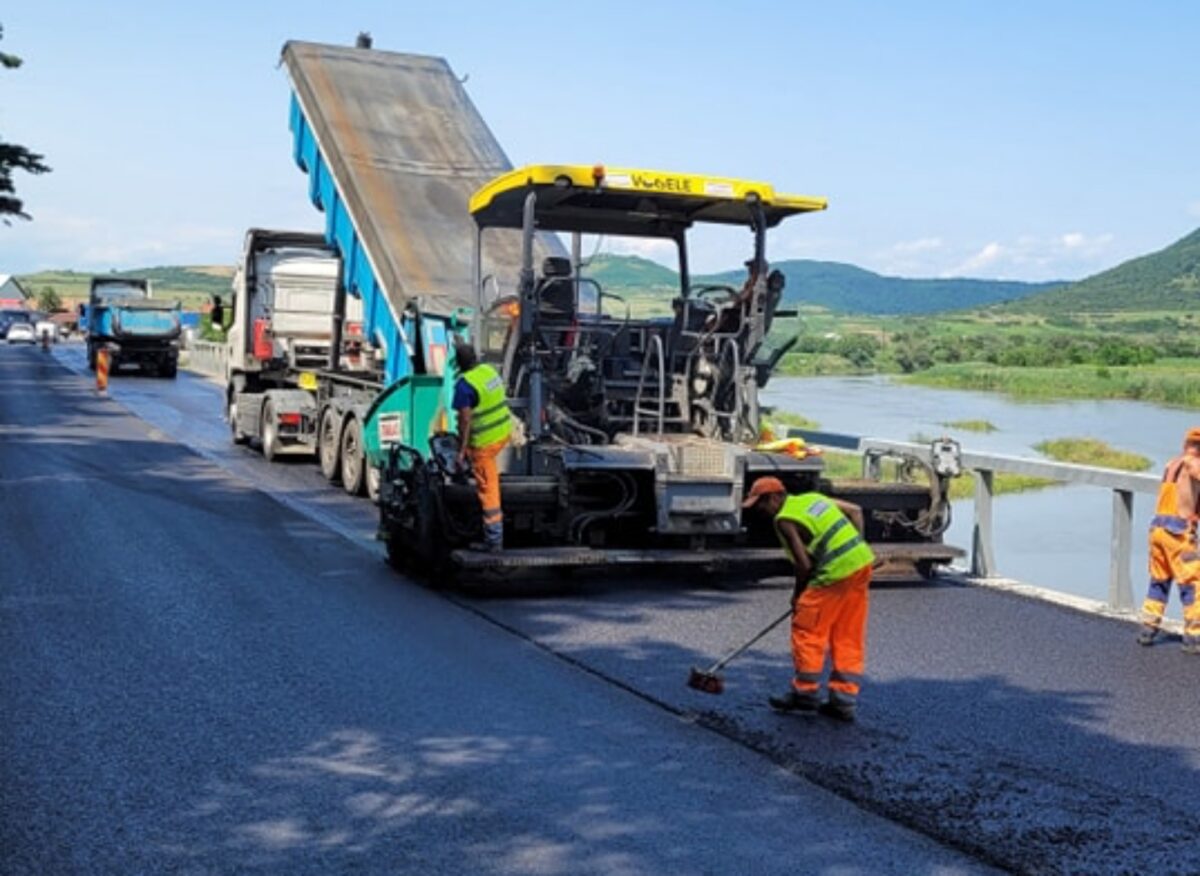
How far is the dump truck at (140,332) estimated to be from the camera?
3975 centimetres

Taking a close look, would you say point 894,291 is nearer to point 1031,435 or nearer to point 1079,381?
point 1079,381

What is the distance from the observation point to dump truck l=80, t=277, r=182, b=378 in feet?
130

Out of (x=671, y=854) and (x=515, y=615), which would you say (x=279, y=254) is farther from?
(x=671, y=854)

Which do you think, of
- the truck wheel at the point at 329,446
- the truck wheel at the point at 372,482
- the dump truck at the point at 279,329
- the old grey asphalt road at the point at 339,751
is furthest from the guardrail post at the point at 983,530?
the dump truck at the point at 279,329

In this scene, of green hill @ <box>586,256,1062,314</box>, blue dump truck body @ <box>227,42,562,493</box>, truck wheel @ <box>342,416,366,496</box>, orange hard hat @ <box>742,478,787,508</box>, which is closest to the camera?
orange hard hat @ <box>742,478,787,508</box>

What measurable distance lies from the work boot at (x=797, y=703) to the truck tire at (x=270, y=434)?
468 inches

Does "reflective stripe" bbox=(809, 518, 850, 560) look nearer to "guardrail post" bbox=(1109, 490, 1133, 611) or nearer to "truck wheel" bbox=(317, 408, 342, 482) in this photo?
"guardrail post" bbox=(1109, 490, 1133, 611)

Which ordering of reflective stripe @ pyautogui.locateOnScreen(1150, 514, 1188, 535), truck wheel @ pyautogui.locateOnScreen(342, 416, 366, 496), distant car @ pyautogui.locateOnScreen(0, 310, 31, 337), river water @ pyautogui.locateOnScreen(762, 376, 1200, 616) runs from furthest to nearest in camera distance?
distant car @ pyautogui.locateOnScreen(0, 310, 31, 337) < river water @ pyautogui.locateOnScreen(762, 376, 1200, 616) < truck wheel @ pyautogui.locateOnScreen(342, 416, 366, 496) < reflective stripe @ pyautogui.locateOnScreen(1150, 514, 1188, 535)

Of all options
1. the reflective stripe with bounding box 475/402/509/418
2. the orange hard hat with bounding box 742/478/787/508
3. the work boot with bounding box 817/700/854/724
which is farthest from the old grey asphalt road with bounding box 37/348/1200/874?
the reflective stripe with bounding box 475/402/509/418

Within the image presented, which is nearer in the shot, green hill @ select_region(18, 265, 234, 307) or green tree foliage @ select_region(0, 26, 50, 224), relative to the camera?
green tree foliage @ select_region(0, 26, 50, 224)

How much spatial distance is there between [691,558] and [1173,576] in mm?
2933

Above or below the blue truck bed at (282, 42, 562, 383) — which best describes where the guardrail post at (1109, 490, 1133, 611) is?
below

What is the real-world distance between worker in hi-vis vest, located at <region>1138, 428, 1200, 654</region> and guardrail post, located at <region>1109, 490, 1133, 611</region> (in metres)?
1.03

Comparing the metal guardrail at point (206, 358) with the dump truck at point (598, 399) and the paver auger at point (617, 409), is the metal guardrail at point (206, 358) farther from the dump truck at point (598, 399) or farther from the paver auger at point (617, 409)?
the paver auger at point (617, 409)
